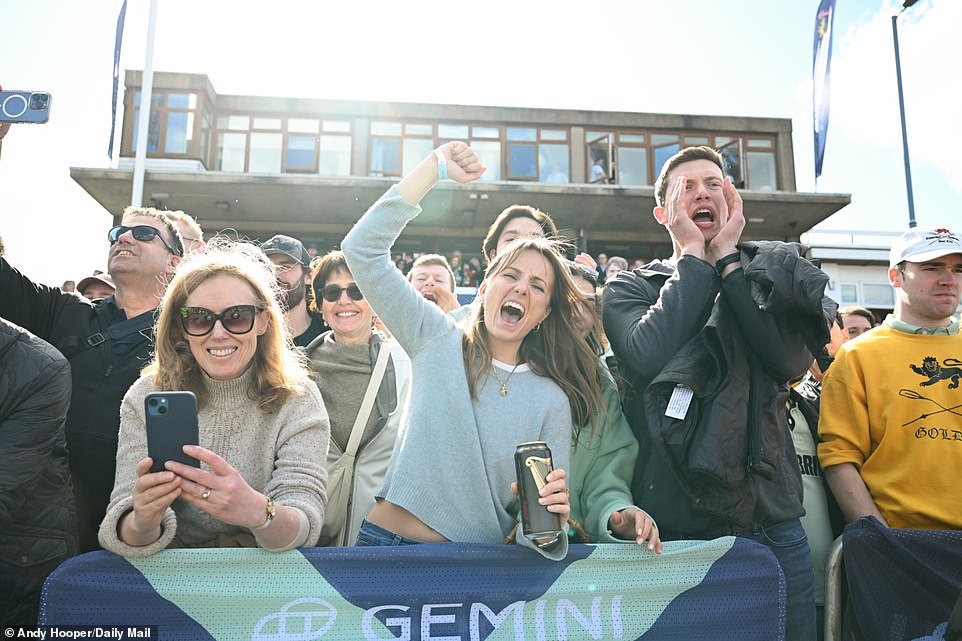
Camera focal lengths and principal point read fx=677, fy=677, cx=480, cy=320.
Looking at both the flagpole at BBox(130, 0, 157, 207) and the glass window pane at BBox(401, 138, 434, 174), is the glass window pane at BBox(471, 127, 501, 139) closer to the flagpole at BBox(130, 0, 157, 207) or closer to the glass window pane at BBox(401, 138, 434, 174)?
the glass window pane at BBox(401, 138, 434, 174)

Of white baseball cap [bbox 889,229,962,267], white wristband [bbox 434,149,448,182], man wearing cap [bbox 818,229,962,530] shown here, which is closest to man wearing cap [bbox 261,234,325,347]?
white wristband [bbox 434,149,448,182]

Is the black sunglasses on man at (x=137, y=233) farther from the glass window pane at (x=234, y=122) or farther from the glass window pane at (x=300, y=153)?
the glass window pane at (x=234, y=122)

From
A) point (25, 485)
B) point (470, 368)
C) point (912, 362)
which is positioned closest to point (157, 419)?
point (25, 485)

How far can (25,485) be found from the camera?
2281mm

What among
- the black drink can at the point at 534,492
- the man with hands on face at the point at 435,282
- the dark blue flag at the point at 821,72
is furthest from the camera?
the dark blue flag at the point at 821,72

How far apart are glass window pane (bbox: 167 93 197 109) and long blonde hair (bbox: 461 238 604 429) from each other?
1900cm

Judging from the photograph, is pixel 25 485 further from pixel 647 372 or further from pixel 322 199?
pixel 322 199

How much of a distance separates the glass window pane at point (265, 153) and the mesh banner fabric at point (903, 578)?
18.9 m

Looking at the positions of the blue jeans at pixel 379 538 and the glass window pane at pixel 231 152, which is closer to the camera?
the blue jeans at pixel 379 538

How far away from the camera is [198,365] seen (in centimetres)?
237

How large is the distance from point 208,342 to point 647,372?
1588 mm

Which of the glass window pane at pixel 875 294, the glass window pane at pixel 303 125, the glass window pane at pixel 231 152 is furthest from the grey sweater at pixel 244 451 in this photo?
the glass window pane at pixel 875 294

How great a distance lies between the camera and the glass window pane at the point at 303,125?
19688 mm

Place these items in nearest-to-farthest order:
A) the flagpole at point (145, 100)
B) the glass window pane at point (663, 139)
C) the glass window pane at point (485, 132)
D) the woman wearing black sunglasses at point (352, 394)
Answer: the woman wearing black sunglasses at point (352, 394) < the flagpole at point (145, 100) < the glass window pane at point (485, 132) < the glass window pane at point (663, 139)
